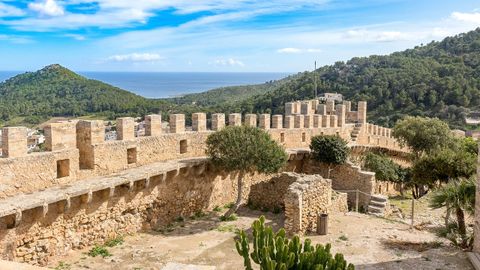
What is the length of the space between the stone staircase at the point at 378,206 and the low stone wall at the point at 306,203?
2126 mm

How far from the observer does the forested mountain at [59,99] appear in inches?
1731

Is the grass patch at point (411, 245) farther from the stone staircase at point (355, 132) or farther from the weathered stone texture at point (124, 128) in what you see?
the stone staircase at point (355, 132)

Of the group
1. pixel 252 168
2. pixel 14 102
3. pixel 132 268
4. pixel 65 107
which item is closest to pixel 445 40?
pixel 65 107

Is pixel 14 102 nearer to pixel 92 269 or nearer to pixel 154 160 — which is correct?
pixel 154 160

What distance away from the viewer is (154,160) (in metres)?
13.2

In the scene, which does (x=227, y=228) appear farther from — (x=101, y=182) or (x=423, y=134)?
(x=423, y=134)

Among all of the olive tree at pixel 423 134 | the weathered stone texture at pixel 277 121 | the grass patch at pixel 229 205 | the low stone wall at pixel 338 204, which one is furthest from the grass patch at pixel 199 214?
the olive tree at pixel 423 134

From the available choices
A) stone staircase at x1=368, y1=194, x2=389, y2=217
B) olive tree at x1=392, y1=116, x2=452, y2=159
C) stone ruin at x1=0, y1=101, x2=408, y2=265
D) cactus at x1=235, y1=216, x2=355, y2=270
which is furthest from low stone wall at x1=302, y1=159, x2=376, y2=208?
cactus at x1=235, y1=216, x2=355, y2=270

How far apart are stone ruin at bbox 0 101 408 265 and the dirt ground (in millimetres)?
509

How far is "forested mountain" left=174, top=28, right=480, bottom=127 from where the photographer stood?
40594 millimetres

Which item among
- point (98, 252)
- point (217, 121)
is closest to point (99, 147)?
point (98, 252)

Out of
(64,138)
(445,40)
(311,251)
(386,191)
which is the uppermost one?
(445,40)

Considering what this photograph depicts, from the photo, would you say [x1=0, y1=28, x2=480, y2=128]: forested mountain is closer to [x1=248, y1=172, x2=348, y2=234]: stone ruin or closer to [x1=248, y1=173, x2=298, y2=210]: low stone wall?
[x1=248, y1=173, x2=298, y2=210]: low stone wall

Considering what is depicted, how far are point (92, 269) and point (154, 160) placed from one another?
4.19 meters
